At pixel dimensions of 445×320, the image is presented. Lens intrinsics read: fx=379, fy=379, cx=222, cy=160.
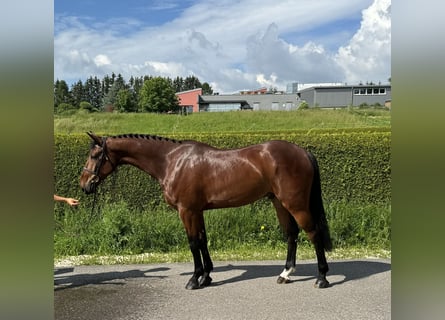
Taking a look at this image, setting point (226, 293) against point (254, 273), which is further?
point (254, 273)

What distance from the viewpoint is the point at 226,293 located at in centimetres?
443

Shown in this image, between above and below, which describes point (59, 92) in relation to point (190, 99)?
below

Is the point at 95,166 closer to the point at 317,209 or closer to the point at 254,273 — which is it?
the point at 254,273

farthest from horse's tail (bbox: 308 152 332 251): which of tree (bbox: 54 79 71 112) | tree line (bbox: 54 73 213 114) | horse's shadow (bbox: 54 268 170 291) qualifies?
tree line (bbox: 54 73 213 114)

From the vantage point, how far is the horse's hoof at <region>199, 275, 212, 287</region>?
4707mm

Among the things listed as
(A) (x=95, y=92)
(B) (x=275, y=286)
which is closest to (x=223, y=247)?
(B) (x=275, y=286)

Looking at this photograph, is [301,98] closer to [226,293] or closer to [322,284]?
[322,284]

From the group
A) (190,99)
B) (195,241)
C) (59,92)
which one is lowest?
(195,241)

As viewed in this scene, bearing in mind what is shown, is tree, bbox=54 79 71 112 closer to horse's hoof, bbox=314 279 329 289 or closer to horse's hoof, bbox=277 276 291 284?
horse's hoof, bbox=277 276 291 284

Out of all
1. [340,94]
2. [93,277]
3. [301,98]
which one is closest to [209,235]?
[93,277]

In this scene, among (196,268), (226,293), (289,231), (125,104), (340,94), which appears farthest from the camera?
(125,104)

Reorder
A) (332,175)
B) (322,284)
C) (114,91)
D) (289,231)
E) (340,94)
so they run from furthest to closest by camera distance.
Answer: (114,91) → (340,94) → (332,175) → (289,231) → (322,284)

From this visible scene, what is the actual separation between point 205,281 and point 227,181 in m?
1.28
